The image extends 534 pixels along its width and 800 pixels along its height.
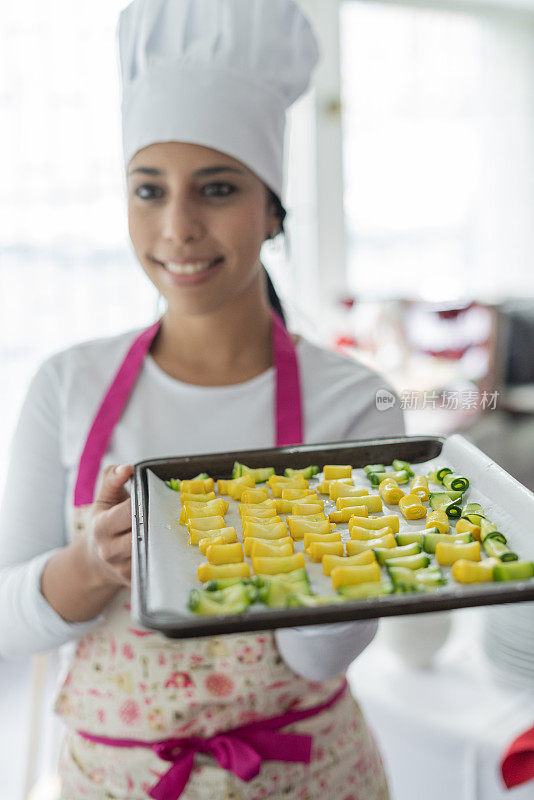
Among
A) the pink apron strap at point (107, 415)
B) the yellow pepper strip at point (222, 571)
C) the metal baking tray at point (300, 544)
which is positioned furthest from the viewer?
the pink apron strap at point (107, 415)

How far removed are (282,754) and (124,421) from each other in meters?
0.45

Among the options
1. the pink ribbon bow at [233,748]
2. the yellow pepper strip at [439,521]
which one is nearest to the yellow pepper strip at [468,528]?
the yellow pepper strip at [439,521]

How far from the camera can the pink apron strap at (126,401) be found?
1010mm

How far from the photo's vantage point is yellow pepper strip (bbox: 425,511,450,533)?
0.77m

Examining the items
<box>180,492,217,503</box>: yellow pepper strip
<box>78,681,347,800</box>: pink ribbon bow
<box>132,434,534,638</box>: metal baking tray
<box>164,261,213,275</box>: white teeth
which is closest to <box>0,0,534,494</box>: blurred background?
<box>132,434,534,638</box>: metal baking tray

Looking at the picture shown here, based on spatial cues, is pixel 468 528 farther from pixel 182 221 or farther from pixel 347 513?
pixel 182 221

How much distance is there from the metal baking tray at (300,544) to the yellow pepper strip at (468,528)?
2cm

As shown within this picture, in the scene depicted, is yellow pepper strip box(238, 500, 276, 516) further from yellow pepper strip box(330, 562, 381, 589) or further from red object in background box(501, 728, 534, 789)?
red object in background box(501, 728, 534, 789)

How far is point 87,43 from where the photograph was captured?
2.70 m

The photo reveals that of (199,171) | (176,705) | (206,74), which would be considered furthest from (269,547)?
(206,74)

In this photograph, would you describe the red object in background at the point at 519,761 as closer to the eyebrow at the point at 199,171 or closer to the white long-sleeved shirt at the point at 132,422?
the white long-sleeved shirt at the point at 132,422

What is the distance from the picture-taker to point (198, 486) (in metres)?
0.88

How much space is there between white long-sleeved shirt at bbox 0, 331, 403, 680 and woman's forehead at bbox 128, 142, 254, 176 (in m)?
0.27

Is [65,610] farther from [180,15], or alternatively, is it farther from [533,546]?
[180,15]
